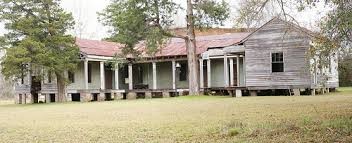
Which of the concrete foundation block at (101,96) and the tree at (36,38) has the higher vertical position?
the tree at (36,38)

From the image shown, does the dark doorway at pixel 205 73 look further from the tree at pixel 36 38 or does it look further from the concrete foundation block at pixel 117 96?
the tree at pixel 36 38

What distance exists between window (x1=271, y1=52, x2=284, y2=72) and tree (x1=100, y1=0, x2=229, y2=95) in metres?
4.02

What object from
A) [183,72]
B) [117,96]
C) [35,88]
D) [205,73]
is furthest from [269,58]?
[35,88]

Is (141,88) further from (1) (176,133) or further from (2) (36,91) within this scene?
(1) (176,133)

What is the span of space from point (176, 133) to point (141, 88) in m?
30.1

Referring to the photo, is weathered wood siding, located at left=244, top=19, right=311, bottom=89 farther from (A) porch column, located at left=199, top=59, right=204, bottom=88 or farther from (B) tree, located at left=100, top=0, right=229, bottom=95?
(A) porch column, located at left=199, top=59, right=204, bottom=88

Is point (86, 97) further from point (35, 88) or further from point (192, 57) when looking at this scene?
point (192, 57)

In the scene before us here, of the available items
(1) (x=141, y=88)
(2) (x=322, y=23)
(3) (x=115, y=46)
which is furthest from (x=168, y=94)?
(2) (x=322, y=23)

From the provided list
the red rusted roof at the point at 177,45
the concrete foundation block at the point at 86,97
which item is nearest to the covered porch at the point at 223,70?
the red rusted roof at the point at 177,45

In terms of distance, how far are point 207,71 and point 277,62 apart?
7.32m

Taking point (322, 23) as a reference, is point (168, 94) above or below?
below

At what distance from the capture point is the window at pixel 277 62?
104ft

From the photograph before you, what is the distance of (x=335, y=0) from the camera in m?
12.1

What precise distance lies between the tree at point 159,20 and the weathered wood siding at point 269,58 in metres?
2.80
